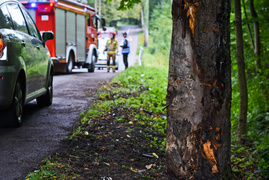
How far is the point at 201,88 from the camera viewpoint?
11.0 feet

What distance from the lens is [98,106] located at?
740 cm

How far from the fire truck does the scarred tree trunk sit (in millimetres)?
13106

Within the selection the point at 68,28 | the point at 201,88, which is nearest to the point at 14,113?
the point at 201,88

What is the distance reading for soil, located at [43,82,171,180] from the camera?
3.75 meters

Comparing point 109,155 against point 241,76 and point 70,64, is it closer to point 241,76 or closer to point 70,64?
point 241,76

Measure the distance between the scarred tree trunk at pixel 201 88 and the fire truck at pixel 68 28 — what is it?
13106mm

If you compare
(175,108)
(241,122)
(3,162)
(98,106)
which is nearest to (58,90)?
(98,106)

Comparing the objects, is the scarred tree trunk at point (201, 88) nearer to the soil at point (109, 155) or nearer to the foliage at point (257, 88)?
the soil at point (109, 155)

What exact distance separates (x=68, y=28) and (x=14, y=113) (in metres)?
12.2

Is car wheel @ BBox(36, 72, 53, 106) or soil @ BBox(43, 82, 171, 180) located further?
car wheel @ BBox(36, 72, 53, 106)

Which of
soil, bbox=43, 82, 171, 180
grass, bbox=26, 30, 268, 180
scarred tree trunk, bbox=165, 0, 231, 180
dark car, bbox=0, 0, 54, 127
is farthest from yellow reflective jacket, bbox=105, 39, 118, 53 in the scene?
scarred tree trunk, bbox=165, 0, 231, 180

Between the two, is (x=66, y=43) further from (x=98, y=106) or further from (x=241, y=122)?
(x=241, y=122)

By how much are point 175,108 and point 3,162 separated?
1895 millimetres

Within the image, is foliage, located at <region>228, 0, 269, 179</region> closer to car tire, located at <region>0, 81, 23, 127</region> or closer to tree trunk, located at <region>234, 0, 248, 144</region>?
tree trunk, located at <region>234, 0, 248, 144</region>
